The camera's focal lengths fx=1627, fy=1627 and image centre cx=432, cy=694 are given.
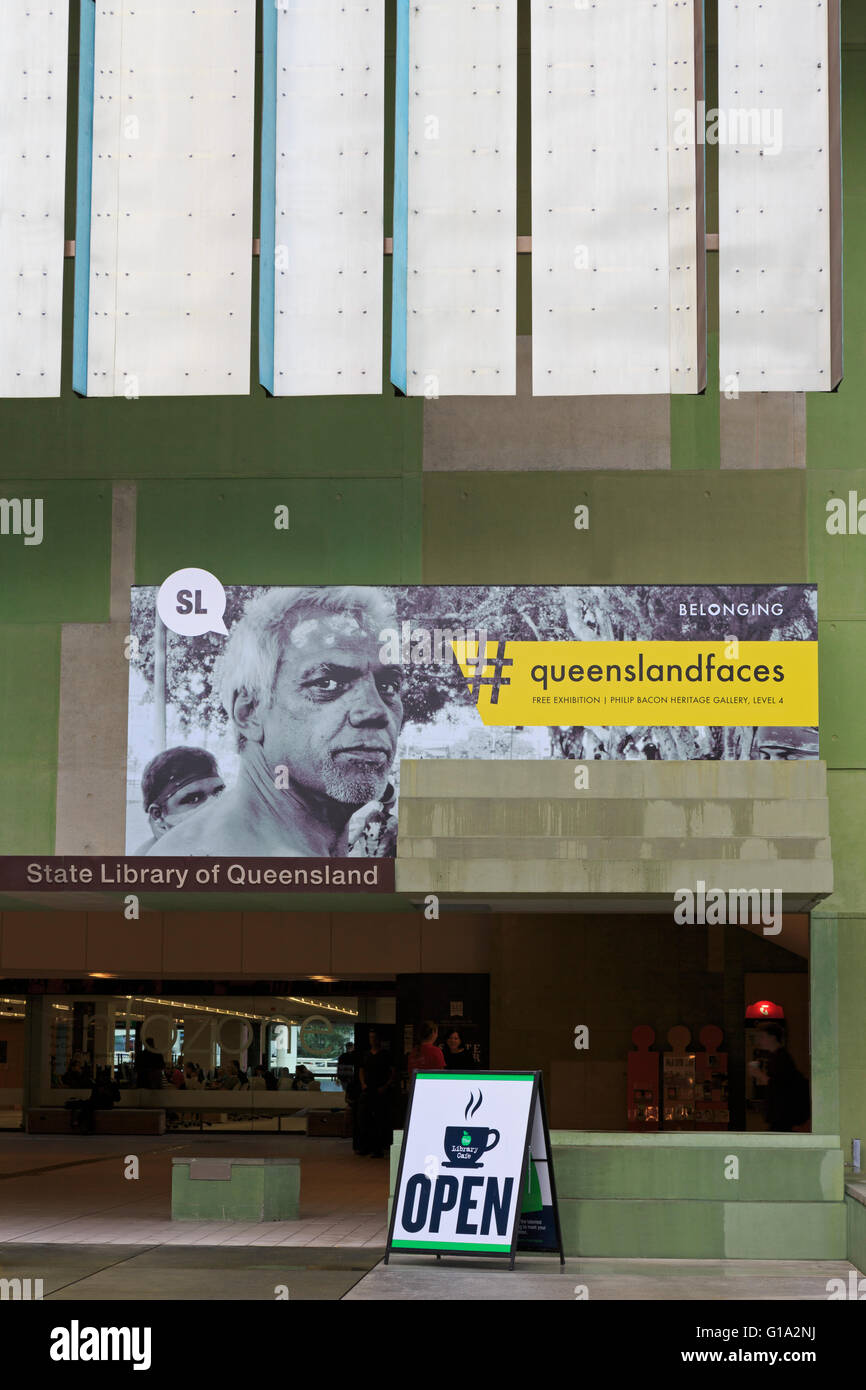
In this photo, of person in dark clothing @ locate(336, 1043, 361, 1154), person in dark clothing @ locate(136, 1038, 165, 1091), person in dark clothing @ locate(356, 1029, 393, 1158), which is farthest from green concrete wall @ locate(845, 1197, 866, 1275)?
person in dark clothing @ locate(136, 1038, 165, 1091)

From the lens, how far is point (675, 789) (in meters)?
14.7

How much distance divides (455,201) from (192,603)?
4.53m

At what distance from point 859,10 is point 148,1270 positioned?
13.5 meters

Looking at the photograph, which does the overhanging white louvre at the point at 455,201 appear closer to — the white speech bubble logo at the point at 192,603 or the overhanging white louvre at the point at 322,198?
the overhanging white louvre at the point at 322,198

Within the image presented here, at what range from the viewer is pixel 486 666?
50.8 feet

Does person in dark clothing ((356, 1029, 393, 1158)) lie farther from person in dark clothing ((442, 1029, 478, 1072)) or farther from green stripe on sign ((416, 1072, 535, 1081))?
green stripe on sign ((416, 1072, 535, 1081))

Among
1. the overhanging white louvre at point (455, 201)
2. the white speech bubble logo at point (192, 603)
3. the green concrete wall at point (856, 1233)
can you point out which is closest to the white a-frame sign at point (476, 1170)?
the green concrete wall at point (856, 1233)

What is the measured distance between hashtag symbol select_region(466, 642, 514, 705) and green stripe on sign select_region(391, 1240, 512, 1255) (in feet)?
16.7

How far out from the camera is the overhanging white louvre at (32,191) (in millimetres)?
15086

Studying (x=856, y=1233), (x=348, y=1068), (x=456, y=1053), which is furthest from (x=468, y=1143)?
(x=348, y=1068)

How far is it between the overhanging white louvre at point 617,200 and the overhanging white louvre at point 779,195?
0.33 meters

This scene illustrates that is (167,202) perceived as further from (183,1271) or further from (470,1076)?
(183,1271)
